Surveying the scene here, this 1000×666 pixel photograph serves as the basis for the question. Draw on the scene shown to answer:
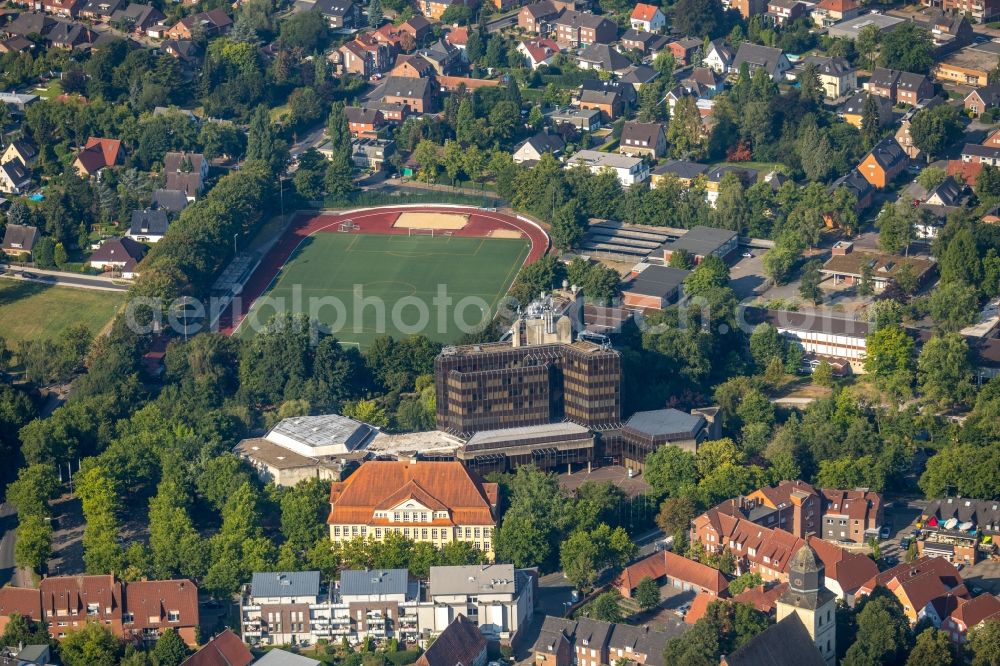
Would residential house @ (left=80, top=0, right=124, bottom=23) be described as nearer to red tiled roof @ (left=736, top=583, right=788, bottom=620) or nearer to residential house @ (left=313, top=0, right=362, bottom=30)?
residential house @ (left=313, top=0, right=362, bottom=30)

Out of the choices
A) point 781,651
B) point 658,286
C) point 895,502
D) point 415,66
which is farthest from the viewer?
point 415,66

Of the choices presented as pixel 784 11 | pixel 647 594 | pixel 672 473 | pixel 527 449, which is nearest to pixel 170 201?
pixel 527 449

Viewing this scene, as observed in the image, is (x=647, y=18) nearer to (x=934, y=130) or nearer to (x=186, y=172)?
(x=934, y=130)

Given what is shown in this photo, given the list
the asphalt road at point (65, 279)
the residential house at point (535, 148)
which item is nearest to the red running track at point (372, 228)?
the residential house at point (535, 148)

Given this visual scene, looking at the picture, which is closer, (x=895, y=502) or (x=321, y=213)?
(x=895, y=502)

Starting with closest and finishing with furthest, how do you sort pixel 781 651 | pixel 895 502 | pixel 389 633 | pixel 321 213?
pixel 781 651, pixel 389 633, pixel 895 502, pixel 321 213

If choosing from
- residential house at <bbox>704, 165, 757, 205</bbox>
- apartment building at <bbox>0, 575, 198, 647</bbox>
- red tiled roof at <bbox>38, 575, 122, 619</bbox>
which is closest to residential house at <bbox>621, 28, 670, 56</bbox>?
residential house at <bbox>704, 165, 757, 205</bbox>

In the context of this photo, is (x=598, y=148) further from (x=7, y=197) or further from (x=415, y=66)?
(x=7, y=197)

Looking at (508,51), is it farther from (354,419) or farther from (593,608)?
(593,608)

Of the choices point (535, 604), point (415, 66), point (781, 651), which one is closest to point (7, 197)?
point (415, 66)
